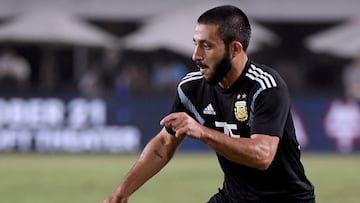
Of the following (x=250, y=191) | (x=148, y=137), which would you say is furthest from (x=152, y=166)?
(x=148, y=137)

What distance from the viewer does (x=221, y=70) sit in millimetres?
7414

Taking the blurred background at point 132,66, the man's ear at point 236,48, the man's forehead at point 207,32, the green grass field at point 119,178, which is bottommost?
the green grass field at point 119,178

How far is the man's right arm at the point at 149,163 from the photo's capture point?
7969 millimetres

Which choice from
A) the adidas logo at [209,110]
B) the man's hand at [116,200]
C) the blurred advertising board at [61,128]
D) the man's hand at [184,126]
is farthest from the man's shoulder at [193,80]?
the blurred advertising board at [61,128]

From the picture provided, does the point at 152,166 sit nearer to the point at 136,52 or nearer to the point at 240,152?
the point at 240,152

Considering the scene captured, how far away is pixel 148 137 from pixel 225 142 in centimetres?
1659

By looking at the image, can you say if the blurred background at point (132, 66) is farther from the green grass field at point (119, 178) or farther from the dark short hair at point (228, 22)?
the dark short hair at point (228, 22)

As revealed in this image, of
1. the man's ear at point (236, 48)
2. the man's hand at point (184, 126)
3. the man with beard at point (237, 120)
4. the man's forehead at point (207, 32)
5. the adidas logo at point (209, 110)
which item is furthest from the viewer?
the adidas logo at point (209, 110)

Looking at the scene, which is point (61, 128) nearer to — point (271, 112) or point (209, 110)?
point (209, 110)

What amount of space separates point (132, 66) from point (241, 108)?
21471mm

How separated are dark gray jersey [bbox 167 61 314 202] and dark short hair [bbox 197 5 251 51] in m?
0.29

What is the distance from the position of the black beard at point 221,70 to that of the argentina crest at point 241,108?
185 millimetres

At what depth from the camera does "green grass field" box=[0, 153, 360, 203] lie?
15.6 metres

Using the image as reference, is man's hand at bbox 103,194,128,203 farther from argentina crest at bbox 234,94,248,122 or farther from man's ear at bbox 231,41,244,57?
man's ear at bbox 231,41,244,57
